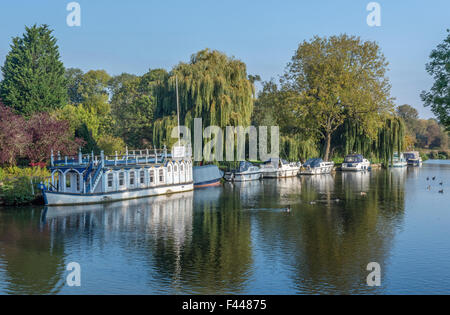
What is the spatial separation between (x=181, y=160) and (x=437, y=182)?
38.2 metres

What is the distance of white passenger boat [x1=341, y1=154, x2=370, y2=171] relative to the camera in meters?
89.2

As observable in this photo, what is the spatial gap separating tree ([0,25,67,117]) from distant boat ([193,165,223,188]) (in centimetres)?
2514

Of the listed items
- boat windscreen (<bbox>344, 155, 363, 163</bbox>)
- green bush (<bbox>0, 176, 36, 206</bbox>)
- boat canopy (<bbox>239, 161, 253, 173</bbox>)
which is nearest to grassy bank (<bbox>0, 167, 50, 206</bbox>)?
green bush (<bbox>0, 176, 36, 206</bbox>)

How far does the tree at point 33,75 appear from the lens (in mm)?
69000

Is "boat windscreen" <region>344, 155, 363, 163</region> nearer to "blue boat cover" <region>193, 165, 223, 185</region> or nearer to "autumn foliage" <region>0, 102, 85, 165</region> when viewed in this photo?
"blue boat cover" <region>193, 165, 223, 185</region>

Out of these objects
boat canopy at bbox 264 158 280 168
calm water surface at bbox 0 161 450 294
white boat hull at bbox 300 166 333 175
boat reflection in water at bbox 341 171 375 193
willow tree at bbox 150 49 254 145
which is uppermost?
willow tree at bbox 150 49 254 145

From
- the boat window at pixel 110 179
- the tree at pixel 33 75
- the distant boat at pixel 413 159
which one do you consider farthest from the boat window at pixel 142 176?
the distant boat at pixel 413 159

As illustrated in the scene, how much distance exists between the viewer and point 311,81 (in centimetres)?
8525

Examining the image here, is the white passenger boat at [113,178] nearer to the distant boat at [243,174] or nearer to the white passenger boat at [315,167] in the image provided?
the distant boat at [243,174]

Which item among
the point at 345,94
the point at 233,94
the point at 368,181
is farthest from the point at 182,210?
the point at 345,94

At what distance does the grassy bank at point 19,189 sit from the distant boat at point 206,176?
61.9 ft

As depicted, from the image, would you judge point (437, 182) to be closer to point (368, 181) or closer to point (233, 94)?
point (368, 181)

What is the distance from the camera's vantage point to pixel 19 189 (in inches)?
1673

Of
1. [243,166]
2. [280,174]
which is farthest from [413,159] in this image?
[243,166]
